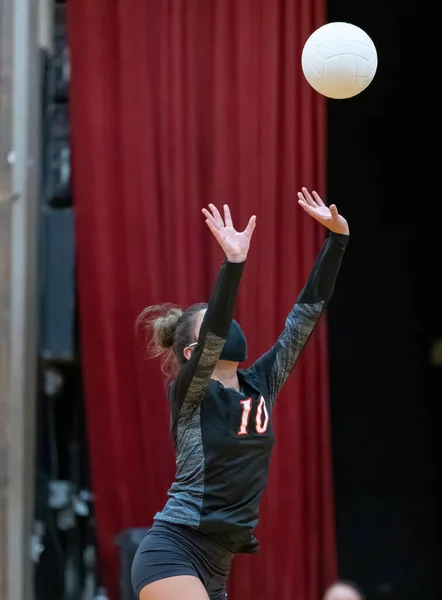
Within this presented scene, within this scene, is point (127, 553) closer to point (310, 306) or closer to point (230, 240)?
point (310, 306)

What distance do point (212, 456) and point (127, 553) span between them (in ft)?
3.66

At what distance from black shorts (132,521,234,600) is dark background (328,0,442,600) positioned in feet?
6.85

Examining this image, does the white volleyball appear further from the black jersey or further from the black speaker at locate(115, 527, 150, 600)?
the black speaker at locate(115, 527, 150, 600)

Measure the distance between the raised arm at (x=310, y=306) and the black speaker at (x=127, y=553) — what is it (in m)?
1.04

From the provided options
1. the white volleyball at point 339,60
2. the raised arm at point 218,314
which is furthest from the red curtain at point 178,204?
the raised arm at point 218,314

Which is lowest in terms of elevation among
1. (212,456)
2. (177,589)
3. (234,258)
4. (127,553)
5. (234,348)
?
(127,553)

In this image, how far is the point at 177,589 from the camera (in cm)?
240

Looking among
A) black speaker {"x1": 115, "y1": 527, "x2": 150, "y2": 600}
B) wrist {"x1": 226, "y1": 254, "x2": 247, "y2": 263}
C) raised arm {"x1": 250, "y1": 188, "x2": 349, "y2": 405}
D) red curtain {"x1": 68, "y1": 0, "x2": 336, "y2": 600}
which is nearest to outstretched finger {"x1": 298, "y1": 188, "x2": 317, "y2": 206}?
raised arm {"x1": 250, "y1": 188, "x2": 349, "y2": 405}

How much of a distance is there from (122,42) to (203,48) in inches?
13.3

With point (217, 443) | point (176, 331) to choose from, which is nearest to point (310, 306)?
point (176, 331)

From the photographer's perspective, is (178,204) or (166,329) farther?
(178,204)

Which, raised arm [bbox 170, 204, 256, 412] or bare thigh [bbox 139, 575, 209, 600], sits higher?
raised arm [bbox 170, 204, 256, 412]

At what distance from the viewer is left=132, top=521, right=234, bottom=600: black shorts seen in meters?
2.46

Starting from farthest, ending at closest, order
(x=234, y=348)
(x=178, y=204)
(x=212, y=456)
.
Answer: (x=178, y=204), (x=234, y=348), (x=212, y=456)
